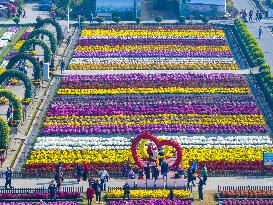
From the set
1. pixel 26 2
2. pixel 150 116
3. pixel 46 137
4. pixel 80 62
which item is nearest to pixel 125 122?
pixel 150 116

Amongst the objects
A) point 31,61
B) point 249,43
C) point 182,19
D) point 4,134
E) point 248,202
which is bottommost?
point 248,202

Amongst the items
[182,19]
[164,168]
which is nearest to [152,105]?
[164,168]

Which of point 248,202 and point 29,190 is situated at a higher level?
point 248,202

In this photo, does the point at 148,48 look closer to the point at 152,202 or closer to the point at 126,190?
the point at 126,190

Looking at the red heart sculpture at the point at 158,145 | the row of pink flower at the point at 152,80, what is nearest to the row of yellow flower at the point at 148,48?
the row of pink flower at the point at 152,80

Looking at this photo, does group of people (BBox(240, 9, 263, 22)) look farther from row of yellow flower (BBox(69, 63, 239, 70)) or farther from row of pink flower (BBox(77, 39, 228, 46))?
row of yellow flower (BBox(69, 63, 239, 70))

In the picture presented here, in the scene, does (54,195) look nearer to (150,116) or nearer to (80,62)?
(150,116)
